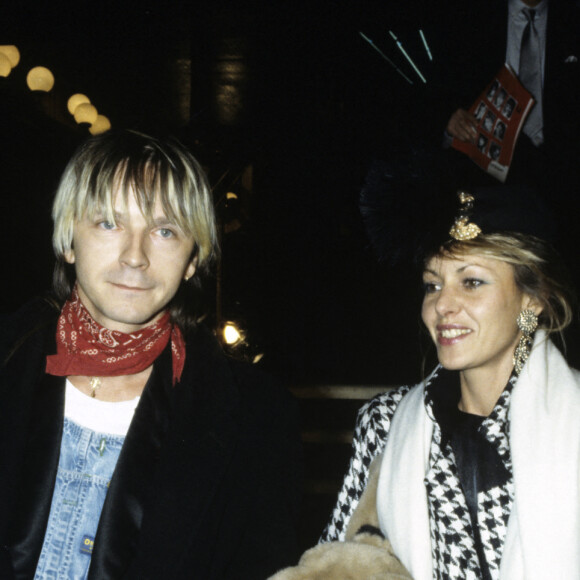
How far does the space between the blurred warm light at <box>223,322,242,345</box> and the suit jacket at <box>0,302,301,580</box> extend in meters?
5.60

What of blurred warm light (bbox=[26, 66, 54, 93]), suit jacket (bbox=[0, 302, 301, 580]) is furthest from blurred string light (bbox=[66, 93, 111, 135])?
suit jacket (bbox=[0, 302, 301, 580])

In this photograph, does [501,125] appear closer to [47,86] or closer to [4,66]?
[4,66]

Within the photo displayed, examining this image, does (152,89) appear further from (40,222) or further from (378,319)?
(378,319)

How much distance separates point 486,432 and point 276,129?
7.62 metres

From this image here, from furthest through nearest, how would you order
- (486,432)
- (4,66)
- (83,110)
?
(83,110)
(4,66)
(486,432)

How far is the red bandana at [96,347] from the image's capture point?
5.48 ft

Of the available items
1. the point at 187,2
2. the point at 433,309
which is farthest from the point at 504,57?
the point at 187,2

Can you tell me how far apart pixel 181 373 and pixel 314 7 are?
4.38 meters

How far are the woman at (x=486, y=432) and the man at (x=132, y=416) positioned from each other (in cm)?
47

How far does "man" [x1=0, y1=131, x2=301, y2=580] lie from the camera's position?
1497 mm

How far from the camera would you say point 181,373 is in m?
1.82

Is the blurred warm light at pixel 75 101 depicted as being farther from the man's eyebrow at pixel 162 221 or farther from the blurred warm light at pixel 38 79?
the man's eyebrow at pixel 162 221

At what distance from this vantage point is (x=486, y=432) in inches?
77.7

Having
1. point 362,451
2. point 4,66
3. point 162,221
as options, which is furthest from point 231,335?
point 162,221
